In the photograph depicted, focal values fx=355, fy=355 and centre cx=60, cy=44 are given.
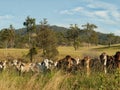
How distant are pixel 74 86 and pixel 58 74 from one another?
1.08 m

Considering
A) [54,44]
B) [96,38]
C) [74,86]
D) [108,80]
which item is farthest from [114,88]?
[96,38]

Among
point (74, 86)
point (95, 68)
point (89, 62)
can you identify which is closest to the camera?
point (74, 86)

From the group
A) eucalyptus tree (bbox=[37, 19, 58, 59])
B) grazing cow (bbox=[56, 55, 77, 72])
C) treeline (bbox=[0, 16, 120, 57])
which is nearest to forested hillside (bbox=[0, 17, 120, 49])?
treeline (bbox=[0, 16, 120, 57])

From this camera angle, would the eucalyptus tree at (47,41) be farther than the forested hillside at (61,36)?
No

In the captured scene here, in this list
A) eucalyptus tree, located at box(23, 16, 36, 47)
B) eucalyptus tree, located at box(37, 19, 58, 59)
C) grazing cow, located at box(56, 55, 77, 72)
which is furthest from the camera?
eucalyptus tree, located at box(23, 16, 36, 47)

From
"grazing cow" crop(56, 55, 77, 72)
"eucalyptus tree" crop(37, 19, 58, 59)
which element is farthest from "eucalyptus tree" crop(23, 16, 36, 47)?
"grazing cow" crop(56, 55, 77, 72)

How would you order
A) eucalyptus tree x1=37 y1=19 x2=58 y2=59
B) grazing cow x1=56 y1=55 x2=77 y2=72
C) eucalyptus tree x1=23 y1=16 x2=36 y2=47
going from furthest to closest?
1. eucalyptus tree x1=23 y1=16 x2=36 y2=47
2. eucalyptus tree x1=37 y1=19 x2=58 y2=59
3. grazing cow x1=56 y1=55 x2=77 y2=72

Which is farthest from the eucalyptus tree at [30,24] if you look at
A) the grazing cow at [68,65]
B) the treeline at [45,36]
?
the grazing cow at [68,65]

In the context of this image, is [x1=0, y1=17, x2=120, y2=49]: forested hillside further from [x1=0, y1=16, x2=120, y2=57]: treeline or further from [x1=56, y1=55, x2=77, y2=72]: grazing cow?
[x1=56, y1=55, x2=77, y2=72]: grazing cow

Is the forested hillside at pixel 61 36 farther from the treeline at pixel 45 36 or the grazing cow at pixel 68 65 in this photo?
the grazing cow at pixel 68 65

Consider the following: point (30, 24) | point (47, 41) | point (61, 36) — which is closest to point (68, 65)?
point (47, 41)

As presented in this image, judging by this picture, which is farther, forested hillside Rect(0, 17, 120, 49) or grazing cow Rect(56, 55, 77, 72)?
forested hillside Rect(0, 17, 120, 49)

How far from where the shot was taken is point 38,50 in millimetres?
70562

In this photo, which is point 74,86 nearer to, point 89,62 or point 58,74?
point 58,74
